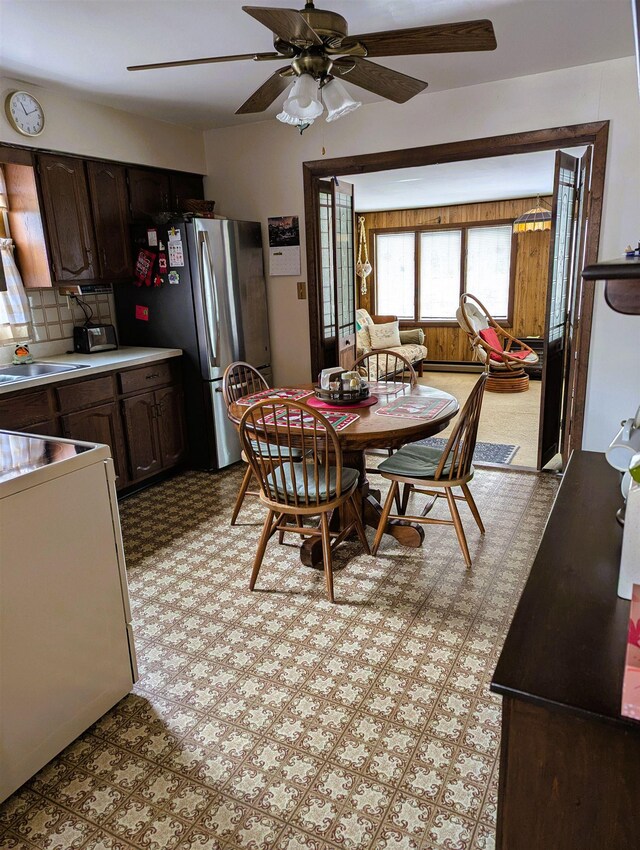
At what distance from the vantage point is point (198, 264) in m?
3.93

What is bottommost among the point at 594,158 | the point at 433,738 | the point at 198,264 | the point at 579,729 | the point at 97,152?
the point at 433,738

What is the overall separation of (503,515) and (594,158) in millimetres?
2152

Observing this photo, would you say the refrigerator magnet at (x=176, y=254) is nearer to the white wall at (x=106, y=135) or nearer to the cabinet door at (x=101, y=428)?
the white wall at (x=106, y=135)

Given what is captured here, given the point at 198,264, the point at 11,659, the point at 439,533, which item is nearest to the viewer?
the point at 11,659

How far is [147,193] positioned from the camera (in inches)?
166

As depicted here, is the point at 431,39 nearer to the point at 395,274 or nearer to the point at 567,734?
the point at 567,734

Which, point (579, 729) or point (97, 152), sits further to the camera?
point (97, 152)

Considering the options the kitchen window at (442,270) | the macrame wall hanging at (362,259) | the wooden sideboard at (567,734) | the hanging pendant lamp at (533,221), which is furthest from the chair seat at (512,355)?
the wooden sideboard at (567,734)

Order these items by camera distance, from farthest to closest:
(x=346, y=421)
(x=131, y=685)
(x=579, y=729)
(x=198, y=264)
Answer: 1. (x=198, y=264)
2. (x=346, y=421)
3. (x=131, y=685)
4. (x=579, y=729)

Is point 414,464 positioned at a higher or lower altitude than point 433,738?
higher

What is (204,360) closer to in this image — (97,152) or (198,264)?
(198,264)

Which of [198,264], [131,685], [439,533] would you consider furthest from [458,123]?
[131,685]

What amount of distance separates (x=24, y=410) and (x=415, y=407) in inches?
82.5

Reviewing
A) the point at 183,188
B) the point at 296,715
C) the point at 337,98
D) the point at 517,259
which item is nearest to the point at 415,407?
the point at 337,98
